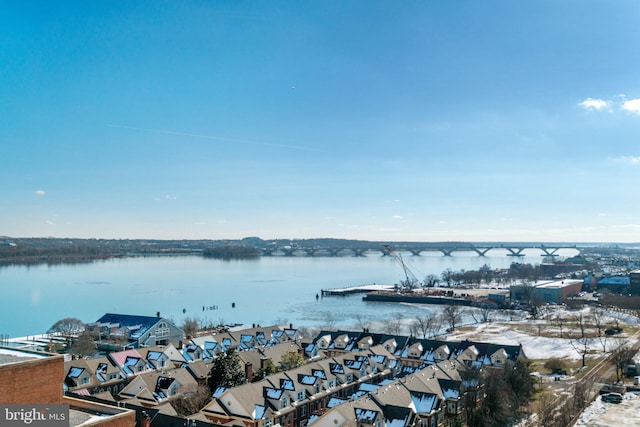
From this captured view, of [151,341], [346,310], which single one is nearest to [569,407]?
[151,341]

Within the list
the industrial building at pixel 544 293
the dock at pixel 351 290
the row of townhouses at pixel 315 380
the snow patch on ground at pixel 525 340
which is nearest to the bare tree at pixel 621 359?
the snow patch on ground at pixel 525 340

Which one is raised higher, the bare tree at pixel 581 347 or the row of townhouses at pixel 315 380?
the row of townhouses at pixel 315 380

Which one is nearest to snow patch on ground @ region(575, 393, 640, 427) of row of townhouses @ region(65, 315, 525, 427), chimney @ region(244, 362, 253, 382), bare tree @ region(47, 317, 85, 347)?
row of townhouses @ region(65, 315, 525, 427)

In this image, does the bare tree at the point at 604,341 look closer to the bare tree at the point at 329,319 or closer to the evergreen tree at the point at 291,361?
the bare tree at the point at 329,319

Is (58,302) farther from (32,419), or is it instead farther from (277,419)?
(32,419)

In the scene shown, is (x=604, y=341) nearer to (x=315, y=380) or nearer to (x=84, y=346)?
(x=315, y=380)

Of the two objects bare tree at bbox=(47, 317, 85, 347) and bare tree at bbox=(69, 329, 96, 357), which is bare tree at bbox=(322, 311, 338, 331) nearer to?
bare tree at bbox=(47, 317, 85, 347)
